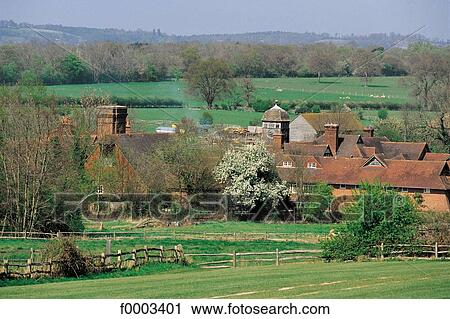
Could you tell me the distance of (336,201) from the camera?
24.6 meters

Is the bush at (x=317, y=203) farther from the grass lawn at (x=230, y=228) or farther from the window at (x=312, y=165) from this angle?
the window at (x=312, y=165)

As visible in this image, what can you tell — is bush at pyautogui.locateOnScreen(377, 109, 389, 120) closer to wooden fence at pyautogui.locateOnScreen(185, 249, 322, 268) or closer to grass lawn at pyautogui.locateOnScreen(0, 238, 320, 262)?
grass lawn at pyautogui.locateOnScreen(0, 238, 320, 262)

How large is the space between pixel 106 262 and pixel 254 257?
3.59 meters

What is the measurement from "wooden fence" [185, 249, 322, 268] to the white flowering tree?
8514 mm

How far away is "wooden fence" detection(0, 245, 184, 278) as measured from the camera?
11.9 meters

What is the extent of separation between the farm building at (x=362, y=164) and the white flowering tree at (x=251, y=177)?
3.23 feet

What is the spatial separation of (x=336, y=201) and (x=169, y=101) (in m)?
5.19

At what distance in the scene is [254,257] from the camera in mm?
15656

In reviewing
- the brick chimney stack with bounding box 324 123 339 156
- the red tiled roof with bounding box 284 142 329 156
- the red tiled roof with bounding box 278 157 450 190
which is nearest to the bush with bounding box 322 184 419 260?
the red tiled roof with bounding box 278 157 450 190

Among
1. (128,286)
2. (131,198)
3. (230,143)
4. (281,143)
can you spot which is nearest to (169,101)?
(131,198)

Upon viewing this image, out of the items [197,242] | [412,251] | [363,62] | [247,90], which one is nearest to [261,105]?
[247,90]

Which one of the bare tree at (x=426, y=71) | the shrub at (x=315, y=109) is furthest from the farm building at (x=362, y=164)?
the shrub at (x=315, y=109)

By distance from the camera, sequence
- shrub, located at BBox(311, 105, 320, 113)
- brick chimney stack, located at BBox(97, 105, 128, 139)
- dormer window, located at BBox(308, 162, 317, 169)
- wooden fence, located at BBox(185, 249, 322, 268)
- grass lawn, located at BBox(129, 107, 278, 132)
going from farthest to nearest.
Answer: shrub, located at BBox(311, 105, 320, 113) < dormer window, located at BBox(308, 162, 317, 169) < brick chimney stack, located at BBox(97, 105, 128, 139) < grass lawn, located at BBox(129, 107, 278, 132) < wooden fence, located at BBox(185, 249, 322, 268)

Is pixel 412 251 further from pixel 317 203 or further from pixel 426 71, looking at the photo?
pixel 426 71
